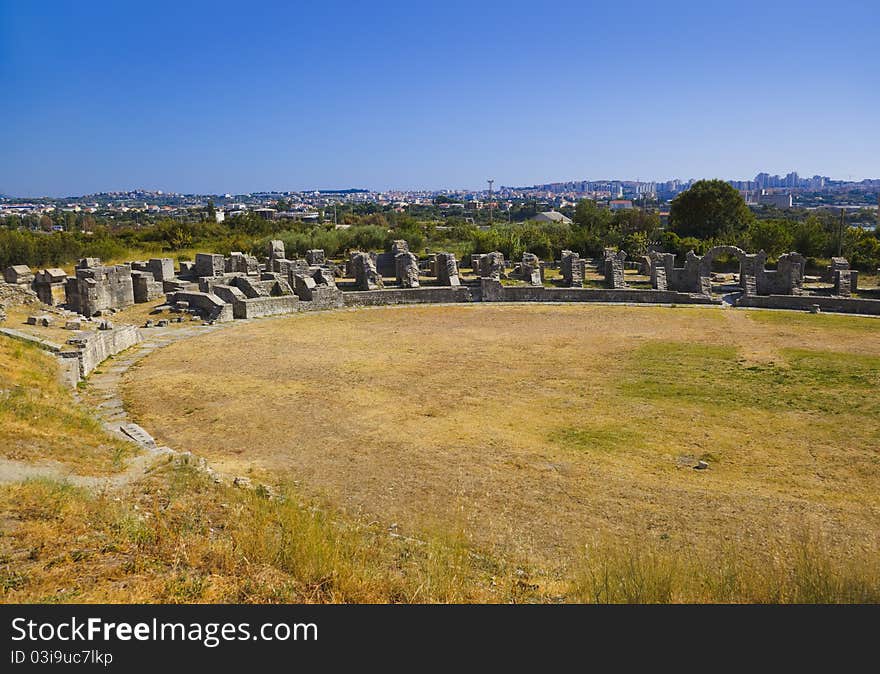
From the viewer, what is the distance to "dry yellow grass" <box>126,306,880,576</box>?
799 cm

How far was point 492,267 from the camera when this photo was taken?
98.7ft

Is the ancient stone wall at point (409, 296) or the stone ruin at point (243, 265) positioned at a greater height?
the stone ruin at point (243, 265)

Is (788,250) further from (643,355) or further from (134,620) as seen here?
(134,620)

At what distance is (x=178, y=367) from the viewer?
16.1 meters

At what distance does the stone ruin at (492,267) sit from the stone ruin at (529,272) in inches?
34.1

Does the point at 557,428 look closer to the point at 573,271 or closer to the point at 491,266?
the point at 573,271

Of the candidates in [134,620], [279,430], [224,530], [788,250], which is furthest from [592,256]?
[134,620]

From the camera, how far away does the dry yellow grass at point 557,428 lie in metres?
7.99

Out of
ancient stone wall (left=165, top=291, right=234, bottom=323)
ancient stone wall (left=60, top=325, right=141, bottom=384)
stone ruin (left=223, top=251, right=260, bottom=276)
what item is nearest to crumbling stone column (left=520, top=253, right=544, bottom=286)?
stone ruin (left=223, top=251, right=260, bottom=276)

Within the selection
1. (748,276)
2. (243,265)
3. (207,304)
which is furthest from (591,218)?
(207,304)

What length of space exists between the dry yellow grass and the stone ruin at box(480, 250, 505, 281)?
357 inches

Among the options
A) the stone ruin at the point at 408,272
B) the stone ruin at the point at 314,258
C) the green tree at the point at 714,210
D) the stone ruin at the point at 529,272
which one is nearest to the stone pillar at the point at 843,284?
the stone ruin at the point at 529,272

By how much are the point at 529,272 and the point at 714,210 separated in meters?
23.7

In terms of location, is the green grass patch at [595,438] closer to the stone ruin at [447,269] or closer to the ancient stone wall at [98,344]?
the ancient stone wall at [98,344]
